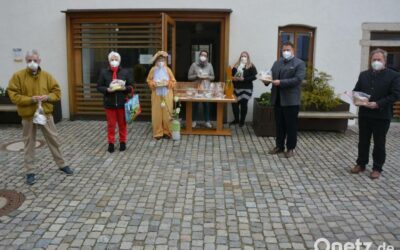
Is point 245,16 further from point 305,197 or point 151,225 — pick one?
point 151,225

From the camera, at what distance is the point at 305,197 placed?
5031 millimetres

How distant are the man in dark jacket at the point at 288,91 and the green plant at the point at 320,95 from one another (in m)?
2.09

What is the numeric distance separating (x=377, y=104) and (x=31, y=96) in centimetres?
450

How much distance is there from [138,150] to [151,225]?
3077mm

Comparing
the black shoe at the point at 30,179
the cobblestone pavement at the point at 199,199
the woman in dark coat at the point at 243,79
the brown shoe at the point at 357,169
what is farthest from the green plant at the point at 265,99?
the black shoe at the point at 30,179

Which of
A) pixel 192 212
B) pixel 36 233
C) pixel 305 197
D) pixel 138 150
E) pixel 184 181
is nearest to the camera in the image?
pixel 36 233

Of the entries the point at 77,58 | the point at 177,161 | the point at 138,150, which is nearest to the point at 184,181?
the point at 177,161

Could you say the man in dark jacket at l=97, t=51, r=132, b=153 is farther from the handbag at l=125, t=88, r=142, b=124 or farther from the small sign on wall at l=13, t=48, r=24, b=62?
the small sign on wall at l=13, t=48, r=24, b=62

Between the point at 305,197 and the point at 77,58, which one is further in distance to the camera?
the point at 77,58

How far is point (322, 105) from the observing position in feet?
28.6

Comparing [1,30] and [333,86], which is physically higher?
[1,30]

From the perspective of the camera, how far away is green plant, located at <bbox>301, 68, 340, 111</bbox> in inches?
341

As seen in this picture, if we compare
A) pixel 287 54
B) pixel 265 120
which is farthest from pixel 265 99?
pixel 287 54

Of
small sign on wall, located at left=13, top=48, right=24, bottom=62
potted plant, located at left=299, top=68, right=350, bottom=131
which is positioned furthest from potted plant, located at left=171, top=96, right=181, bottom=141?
small sign on wall, located at left=13, top=48, right=24, bottom=62
